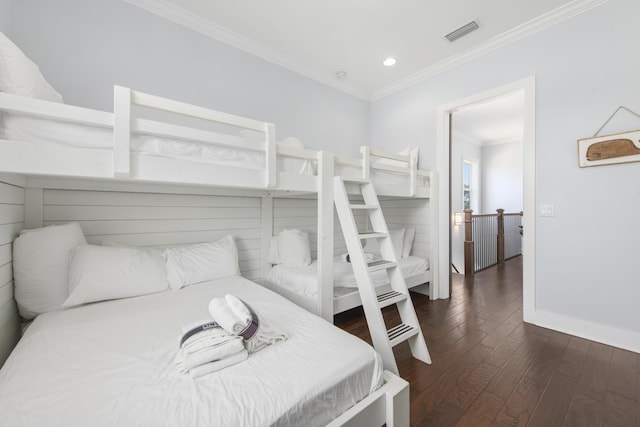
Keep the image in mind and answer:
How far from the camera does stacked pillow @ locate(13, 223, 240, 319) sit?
1.40 meters

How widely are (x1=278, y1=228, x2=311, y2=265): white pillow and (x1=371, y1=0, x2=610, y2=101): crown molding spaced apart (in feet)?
7.97

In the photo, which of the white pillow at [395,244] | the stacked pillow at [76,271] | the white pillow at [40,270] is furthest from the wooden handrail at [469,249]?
the white pillow at [40,270]

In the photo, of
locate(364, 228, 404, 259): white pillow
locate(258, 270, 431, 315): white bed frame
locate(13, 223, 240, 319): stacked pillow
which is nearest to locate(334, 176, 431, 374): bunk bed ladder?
locate(258, 270, 431, 315): white bed frame

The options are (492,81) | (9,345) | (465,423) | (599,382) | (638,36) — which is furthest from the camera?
(492,81)

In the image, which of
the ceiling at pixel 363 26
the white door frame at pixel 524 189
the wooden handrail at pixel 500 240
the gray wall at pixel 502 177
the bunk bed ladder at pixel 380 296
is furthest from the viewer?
the gray wall at pixel 502 177

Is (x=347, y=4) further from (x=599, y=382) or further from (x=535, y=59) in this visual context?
(x=599, y=382)

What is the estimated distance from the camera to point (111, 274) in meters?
1.57

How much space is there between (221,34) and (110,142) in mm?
1823

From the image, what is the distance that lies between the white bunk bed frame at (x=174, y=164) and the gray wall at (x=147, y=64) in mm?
369

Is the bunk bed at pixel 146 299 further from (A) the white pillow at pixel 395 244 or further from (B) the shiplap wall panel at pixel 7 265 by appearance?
(A) the white pillow at pixel 395 244

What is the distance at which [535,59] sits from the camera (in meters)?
2.28

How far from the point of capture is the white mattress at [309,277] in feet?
6.73

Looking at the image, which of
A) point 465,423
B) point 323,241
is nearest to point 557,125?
point 323,241

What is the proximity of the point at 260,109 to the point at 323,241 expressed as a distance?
170 centimetres
